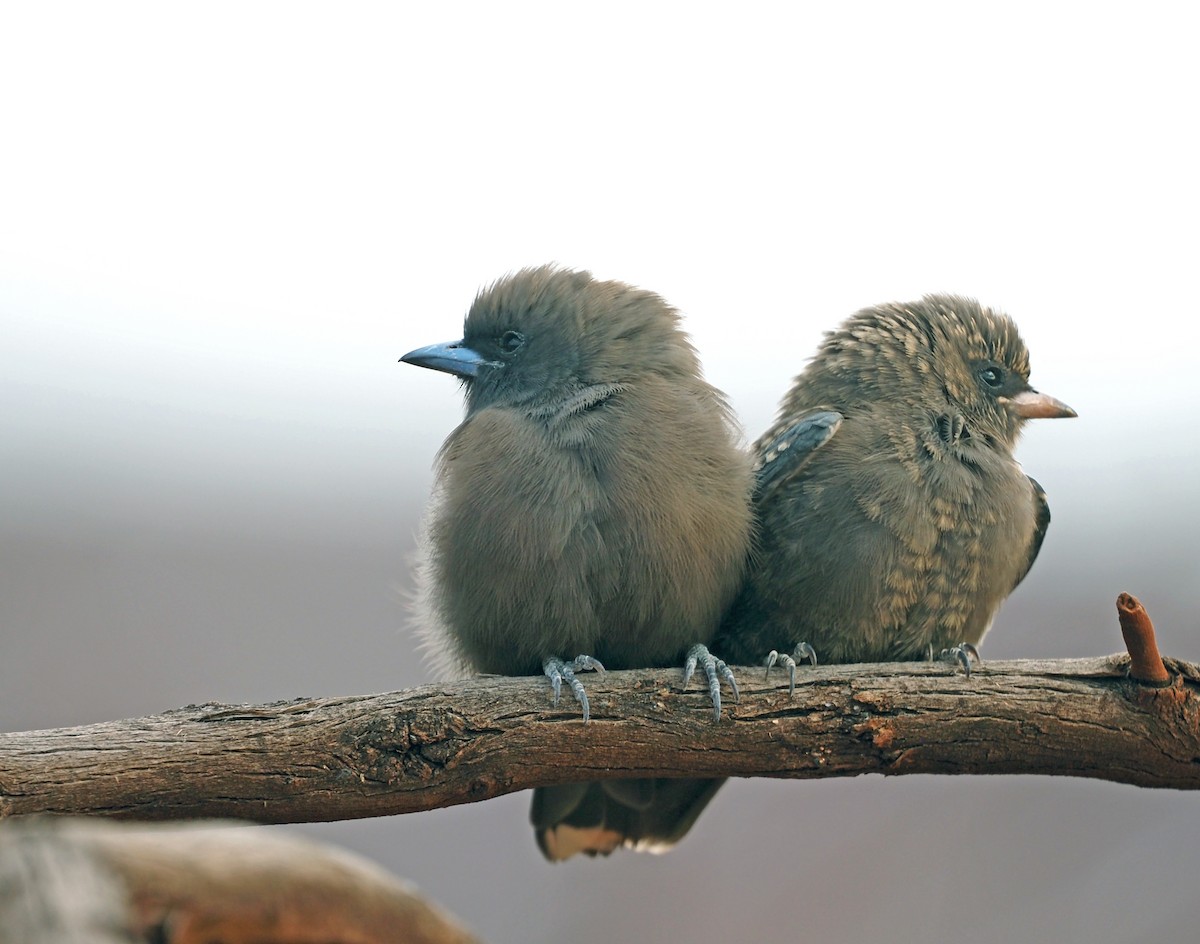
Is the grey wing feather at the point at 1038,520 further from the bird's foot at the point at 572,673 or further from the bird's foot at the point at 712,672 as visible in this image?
the bird's foot at the point at 572,673

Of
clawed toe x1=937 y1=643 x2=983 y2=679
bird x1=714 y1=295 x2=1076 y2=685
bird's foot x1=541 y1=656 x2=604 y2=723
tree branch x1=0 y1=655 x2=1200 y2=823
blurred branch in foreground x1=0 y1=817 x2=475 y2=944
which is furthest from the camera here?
bird x1=714 y1=295 x2=1076 y2=685

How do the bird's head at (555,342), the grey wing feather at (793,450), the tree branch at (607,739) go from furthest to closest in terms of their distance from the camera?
the bird's head at (555,342), the grey wing feather at (793,450), the tree branch at (607,739)

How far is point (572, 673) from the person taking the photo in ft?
10.2

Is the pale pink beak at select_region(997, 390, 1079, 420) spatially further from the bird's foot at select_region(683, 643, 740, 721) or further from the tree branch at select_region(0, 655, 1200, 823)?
the bird's foot at select_region(683, 643, 740, 721)

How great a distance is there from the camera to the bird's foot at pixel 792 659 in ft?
10.1

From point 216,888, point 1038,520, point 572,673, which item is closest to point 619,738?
point 572,673

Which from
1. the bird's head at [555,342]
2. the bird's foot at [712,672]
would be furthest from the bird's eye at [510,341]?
the bird's foot at [712,672]

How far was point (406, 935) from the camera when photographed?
1.65 m

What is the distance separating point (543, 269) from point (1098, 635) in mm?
3544

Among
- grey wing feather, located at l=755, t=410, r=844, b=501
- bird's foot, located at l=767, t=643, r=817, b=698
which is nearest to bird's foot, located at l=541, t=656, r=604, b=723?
bird's foot, located at l=767, t=643, r=817, b=698

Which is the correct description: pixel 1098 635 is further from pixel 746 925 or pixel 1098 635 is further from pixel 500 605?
pixel 500 605

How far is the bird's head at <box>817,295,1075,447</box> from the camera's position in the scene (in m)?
3.74

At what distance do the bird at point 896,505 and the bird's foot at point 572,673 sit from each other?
553 millimetres

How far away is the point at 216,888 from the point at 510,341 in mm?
2477
